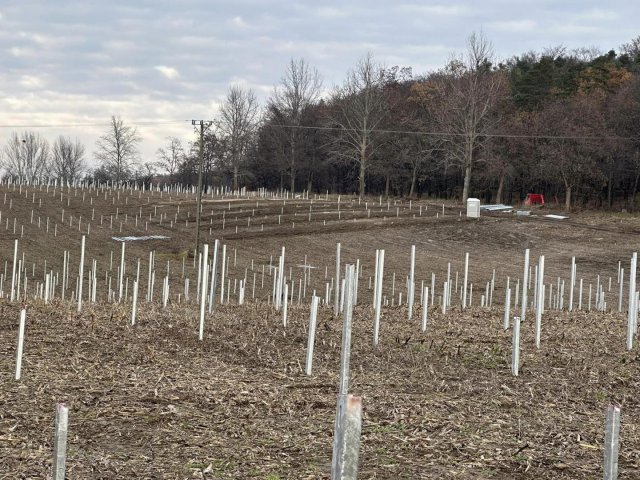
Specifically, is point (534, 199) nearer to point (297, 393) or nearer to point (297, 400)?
point (297, 393)

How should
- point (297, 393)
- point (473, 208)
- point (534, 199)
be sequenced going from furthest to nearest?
point (534, 199) < point (473, 208) < point (297, 393)

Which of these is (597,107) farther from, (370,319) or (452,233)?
(370,319)

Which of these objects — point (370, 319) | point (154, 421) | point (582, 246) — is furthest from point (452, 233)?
point (154, 421)

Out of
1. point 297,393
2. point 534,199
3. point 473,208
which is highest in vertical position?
point 534,199

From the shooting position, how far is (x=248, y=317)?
14.6m

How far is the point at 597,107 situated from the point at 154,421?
51356mm

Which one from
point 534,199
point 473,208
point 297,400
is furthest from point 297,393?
point 534,199

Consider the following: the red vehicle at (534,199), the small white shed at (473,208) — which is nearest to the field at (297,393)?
the small white shed at (473,208)

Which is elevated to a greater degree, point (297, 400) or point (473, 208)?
point (473, 208)

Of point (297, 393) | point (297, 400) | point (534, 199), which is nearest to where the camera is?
point (297, 400)

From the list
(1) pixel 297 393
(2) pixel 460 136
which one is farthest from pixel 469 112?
(1) pixel 297 393

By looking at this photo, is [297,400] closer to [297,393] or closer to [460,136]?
[297,393]

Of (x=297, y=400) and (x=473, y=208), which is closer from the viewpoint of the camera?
(x=297, y=400)

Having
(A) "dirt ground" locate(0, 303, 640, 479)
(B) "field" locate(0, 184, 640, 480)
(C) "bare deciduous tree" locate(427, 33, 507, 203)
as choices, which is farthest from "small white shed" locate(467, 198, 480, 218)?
(A) "dirt ground" locate(0, 303, 640, 479)
